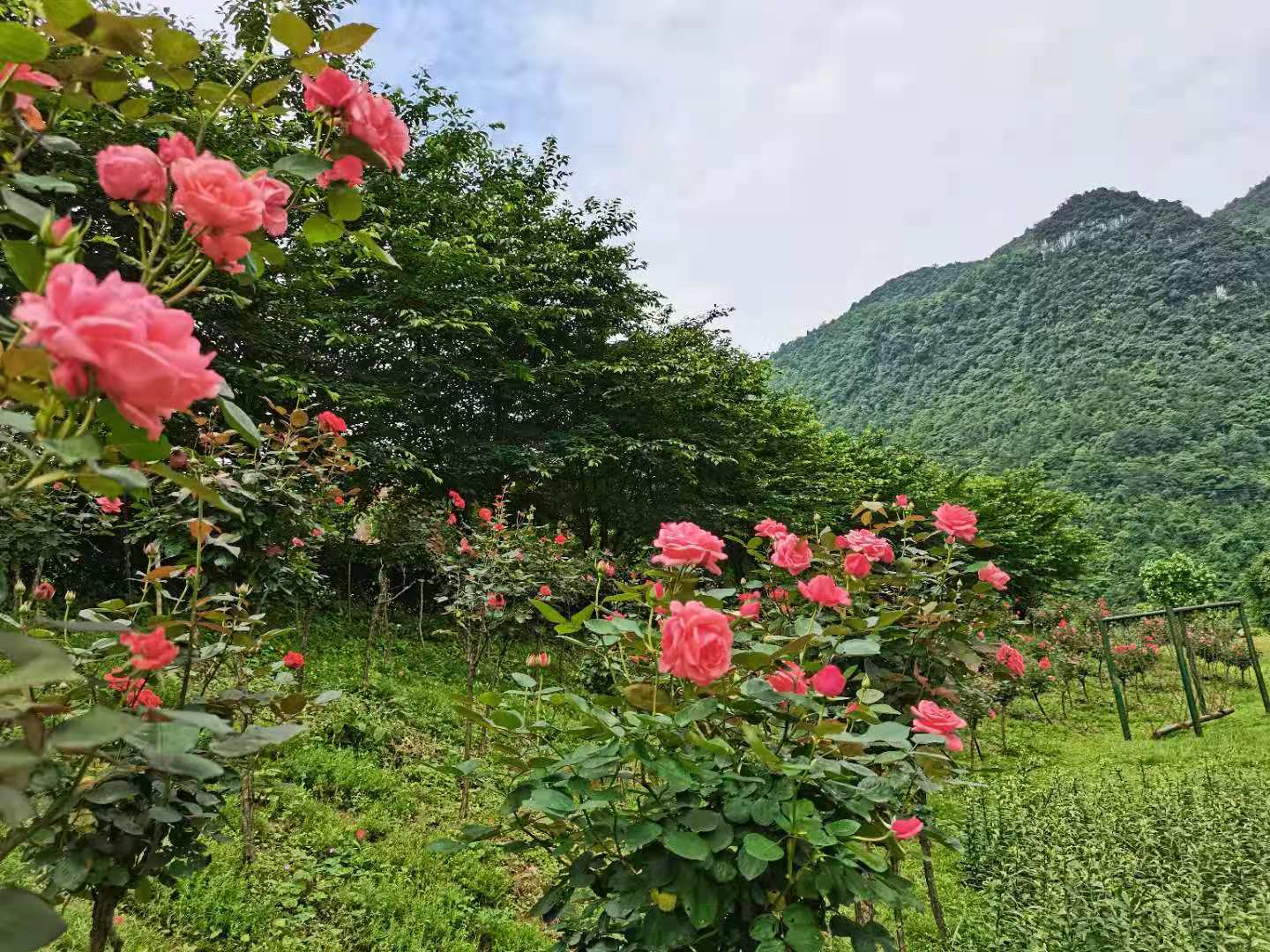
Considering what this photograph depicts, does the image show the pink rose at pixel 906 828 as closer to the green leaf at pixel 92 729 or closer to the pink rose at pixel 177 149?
the green leaf at pixel 92 729

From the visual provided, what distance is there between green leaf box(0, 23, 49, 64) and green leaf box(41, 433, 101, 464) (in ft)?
1.52

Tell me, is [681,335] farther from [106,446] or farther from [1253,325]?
[1253,325]

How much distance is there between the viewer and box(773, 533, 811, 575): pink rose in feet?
5.79

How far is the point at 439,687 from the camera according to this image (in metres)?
6.16

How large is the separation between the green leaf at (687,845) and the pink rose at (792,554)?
0.81 m

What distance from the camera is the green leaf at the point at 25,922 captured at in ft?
1.74

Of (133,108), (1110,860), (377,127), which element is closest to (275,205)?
(377,127)

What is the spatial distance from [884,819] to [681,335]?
11379 mm

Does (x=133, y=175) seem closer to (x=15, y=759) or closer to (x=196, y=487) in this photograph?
(x=196, y=487)

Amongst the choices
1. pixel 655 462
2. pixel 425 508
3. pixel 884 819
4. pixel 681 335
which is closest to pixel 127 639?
pixel 884 819

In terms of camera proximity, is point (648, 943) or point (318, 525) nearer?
point (648, 943)

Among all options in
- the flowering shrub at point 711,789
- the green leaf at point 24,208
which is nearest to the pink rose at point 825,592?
the flowering shrub at point 711,789

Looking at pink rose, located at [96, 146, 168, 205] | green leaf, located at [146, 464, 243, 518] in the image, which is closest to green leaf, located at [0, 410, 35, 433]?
green leaf, located at [146, 464, 243, 518]

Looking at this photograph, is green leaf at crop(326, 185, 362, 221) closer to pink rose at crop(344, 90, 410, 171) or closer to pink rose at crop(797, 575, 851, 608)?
pink rose at crop(344, 90, 410, 171)
